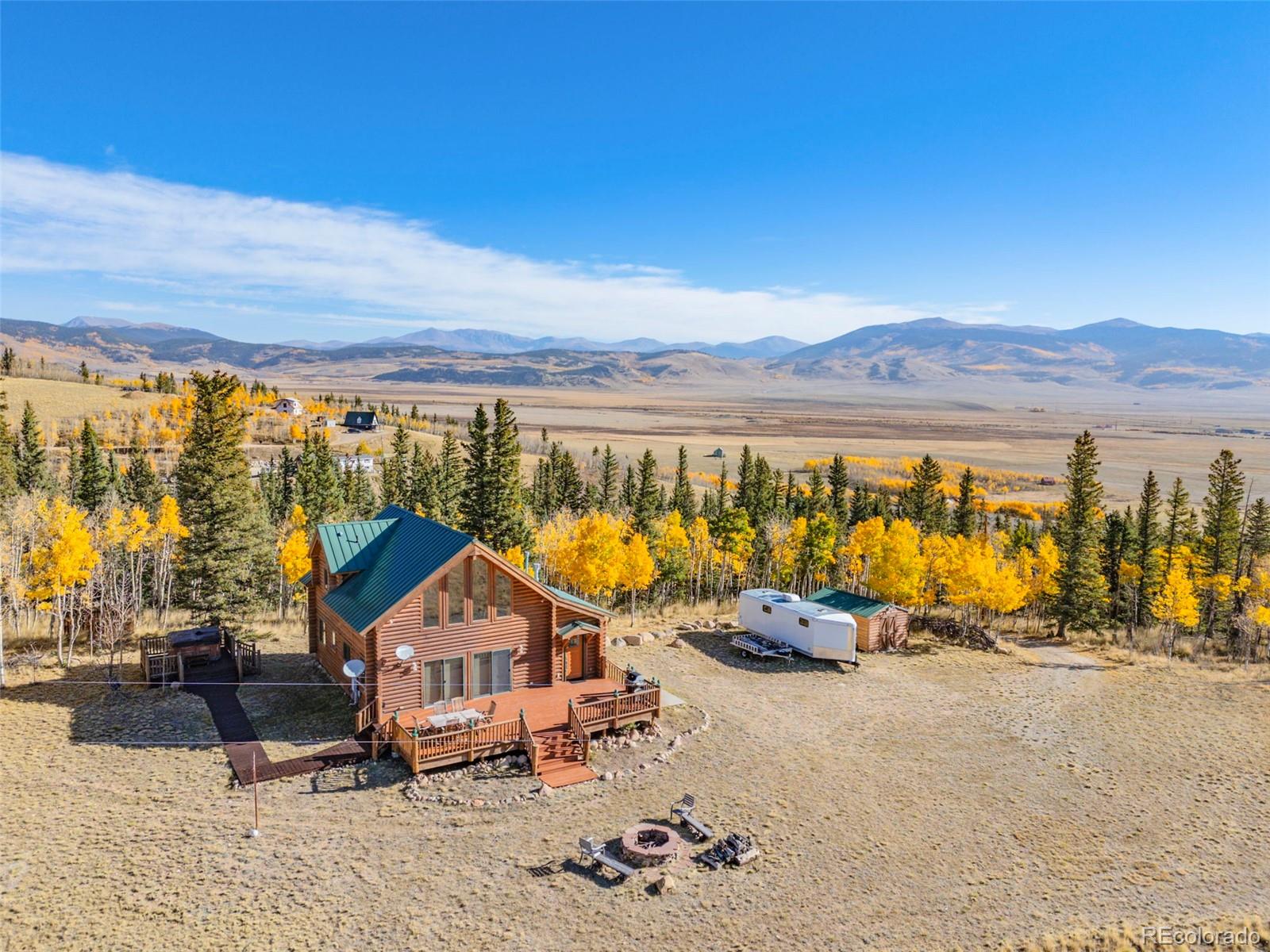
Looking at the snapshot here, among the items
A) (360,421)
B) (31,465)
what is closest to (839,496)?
(31,465)

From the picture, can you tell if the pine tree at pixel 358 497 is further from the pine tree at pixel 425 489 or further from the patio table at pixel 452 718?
the patio table at pixel 452 718

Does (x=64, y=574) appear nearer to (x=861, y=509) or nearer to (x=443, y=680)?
(x=443, y=680)

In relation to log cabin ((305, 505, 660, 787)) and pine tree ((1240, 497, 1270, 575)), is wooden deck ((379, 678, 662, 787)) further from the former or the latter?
pine tree ((1240, 497, 1270, 575))

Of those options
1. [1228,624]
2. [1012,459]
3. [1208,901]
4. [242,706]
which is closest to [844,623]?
[1208,901]

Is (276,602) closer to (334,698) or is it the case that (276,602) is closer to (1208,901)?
(334,698)

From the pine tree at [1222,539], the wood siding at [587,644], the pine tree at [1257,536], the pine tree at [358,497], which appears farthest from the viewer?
the pine tree at [358,497]

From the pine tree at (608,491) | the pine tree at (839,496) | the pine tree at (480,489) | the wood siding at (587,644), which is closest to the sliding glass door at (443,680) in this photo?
the wood siding at (587,644)
